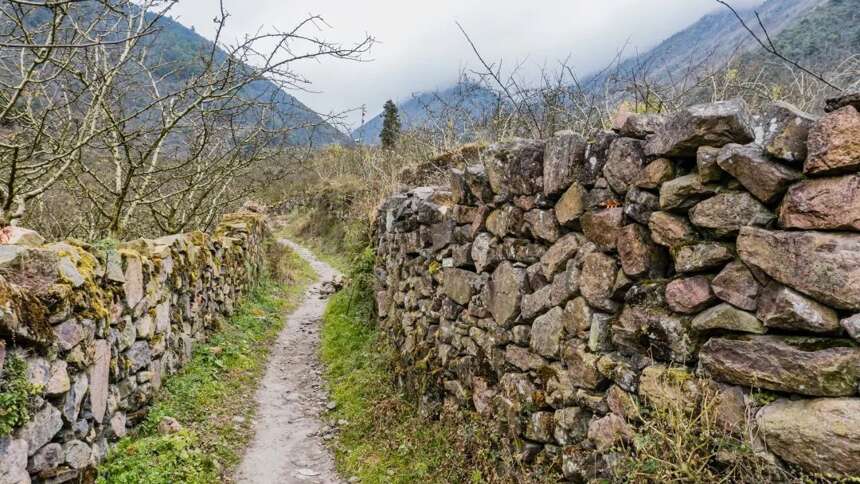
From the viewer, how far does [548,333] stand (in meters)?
3.64

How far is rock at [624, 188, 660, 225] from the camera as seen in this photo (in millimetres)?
2795

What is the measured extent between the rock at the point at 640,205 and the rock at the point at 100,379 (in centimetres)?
408

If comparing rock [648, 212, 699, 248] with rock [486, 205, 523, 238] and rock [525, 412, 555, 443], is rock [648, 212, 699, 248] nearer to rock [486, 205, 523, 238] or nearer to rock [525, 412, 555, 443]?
rock [486, 205, 523, 238]

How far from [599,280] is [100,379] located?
3957 millimetres

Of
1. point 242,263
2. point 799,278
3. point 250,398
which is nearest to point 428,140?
point 242,263

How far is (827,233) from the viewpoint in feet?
6.66

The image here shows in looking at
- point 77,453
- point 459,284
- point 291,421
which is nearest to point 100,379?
point 77,453

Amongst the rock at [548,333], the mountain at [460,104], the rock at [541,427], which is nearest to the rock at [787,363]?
the rock at [548,333]

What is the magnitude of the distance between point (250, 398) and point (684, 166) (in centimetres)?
576

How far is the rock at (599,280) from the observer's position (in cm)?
306

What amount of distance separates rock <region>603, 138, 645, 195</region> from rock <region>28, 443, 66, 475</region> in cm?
390

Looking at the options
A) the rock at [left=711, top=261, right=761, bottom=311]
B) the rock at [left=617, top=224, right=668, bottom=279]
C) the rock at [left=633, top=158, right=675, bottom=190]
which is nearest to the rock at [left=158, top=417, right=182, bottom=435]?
the rock at [left=617, top=224, right=668, bottom=279]

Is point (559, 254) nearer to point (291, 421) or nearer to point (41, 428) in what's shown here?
point (41, 428)

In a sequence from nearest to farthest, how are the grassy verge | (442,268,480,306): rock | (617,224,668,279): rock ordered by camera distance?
(617,224,668,279): rock
the grassy verge
(442,268,480,306): rock
